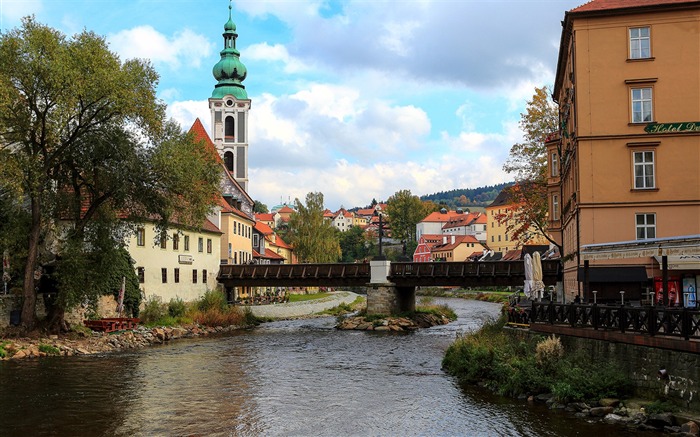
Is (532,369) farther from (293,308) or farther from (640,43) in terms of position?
(293,308)

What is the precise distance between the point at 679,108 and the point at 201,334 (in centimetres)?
2671

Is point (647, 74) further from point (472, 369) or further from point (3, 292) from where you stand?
point (3, 292)

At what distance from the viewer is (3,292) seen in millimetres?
30891

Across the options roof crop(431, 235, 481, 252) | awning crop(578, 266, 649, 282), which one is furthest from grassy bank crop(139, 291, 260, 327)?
roof crop(431, 235, 481, 252)

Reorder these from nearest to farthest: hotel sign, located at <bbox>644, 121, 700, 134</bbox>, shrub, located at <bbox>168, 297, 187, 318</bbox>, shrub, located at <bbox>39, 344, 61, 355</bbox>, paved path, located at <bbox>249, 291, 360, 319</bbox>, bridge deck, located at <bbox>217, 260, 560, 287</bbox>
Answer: hotel sign, located at <bbox>644, 121, 700, 134</bbox> → shrub, located at <bbox>39, 344, 61, 355</bbox> → shrub, located at <bbox>168, 297, 187, 318</bbox> → bridge deck, located at <bbox>217, 260, 560, 287</bbox> → paved path, located at <bbox>249, 291, 360, 319</bbox>

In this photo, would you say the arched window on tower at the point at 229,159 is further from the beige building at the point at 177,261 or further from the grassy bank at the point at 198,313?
the grassy bank at the point at 198,313

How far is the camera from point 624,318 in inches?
663

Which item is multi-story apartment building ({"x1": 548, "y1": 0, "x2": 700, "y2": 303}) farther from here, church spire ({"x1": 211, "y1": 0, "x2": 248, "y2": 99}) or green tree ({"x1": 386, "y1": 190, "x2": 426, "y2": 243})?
green tree ({"x1": 386, "y1": 190, "x2": 426, "y2": 243})

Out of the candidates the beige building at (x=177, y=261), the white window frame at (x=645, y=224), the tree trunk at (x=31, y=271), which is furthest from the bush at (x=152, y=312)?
the white window frame at (x=645, y=224)

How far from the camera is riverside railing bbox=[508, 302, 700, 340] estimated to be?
1468cm

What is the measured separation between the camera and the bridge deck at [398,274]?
4362 centimetres

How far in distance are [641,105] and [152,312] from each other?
2744 centimetres

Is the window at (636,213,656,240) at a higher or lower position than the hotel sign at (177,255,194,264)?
higher

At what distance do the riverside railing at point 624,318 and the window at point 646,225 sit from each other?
808 centimetres
